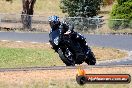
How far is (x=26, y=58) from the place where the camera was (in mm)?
23031

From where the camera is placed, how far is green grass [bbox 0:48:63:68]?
70.0 feet

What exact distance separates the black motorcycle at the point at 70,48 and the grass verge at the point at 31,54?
15.9 ft

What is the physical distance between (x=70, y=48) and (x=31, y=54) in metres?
9.33

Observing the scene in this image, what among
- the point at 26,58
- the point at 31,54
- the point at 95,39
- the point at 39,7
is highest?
the point at 26,58

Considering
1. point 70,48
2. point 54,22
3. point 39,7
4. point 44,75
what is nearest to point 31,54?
point 70,48

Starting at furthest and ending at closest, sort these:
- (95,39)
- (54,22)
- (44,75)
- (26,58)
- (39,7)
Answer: (39,7)
(95,39)
(26,58)
(54,22)
(44,75)

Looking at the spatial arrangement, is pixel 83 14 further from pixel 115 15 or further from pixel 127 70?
pixel 127 70

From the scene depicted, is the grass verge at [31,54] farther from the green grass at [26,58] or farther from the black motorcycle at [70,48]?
the black motorcycle at [70,48]

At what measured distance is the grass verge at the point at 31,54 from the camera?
2166 cm

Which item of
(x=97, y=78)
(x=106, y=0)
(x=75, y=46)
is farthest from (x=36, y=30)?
(x=97, y=78)

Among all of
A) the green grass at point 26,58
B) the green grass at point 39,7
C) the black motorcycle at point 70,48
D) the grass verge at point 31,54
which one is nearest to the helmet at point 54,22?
the black motorcycle at point 70,48

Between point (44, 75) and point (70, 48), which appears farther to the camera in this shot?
point (70, 48)

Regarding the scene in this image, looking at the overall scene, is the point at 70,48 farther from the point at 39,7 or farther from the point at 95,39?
the point at 39,7

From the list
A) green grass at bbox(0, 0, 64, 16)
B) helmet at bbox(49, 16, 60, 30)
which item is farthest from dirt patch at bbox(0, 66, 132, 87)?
green grass at bbox(0, 0, 64, 16)
